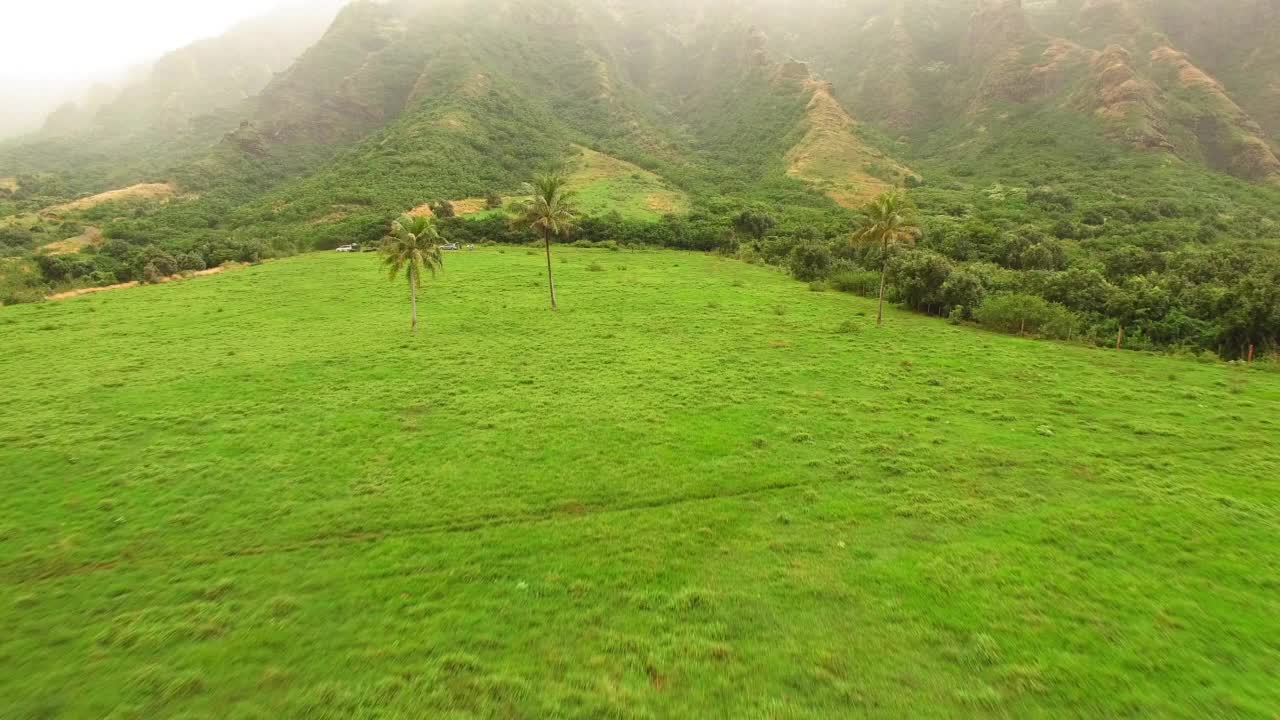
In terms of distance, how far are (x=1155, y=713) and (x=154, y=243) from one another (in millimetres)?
125546

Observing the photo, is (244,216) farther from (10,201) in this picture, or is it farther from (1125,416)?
(1125,416)

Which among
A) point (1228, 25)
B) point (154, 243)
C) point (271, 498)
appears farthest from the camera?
point (1228, 25)

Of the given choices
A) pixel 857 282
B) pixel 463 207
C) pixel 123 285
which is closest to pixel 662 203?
pixel 463 207

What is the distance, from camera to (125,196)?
421 feet

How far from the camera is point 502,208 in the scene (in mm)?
106875

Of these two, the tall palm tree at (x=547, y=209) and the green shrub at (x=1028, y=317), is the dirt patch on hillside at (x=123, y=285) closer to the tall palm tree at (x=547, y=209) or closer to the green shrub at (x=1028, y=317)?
the tall palm tree at (x=547, y=209)

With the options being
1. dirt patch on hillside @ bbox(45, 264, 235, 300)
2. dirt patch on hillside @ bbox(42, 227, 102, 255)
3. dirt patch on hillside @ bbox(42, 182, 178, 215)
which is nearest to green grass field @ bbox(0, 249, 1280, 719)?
dirt patch on hillside @ bbox(45, 264, 235, 300)

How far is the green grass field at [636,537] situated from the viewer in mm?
12133

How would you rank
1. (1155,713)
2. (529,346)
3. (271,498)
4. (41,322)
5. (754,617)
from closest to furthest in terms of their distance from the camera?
(1155,713), (754,617), (271,498), (529,346), (41,322)


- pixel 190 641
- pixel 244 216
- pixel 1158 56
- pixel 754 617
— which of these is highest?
pixel 1158 56

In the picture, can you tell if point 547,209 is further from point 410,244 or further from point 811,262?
point 811,262

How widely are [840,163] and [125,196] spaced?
175 metres

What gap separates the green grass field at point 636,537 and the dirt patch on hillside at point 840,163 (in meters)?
101

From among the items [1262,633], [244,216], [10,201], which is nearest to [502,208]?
[244,216]
